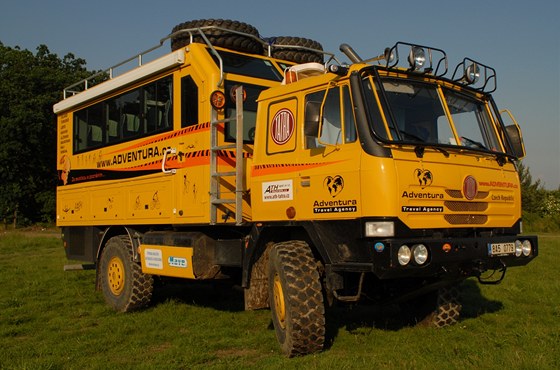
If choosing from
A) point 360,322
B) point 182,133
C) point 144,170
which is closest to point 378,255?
point 360,322

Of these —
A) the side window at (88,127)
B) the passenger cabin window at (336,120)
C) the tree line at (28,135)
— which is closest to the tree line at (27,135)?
the tree line at (28,135)

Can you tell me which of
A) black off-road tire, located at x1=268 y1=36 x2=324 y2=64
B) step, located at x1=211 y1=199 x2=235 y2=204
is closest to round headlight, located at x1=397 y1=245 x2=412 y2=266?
step, located at x1=211 y1=199 x2=235 y2=204

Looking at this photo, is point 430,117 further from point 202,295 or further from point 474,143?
point 202,295

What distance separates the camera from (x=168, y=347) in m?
7.09

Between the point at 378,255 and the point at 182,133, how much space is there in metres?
3.80

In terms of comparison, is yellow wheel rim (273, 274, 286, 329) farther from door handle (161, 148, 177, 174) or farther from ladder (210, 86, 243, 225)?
door handle (161, 148, 177, 174)

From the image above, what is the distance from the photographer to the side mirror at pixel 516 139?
712cm

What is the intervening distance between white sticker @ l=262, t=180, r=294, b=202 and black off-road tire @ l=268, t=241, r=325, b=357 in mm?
558

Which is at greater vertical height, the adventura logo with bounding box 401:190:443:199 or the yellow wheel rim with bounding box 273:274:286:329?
the adventura logo with bounding box 401:190:443:199

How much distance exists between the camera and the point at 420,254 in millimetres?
5668

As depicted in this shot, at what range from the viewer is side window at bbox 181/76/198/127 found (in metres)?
8.15

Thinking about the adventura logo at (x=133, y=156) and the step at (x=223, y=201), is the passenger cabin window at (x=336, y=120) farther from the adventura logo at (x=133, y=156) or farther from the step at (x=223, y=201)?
the adventura logo at (x=133, y=156)

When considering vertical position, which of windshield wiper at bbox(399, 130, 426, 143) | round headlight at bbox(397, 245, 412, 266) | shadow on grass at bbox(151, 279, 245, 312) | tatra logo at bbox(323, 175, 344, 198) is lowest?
shadow on grass at bbox(151, 279, 245, 312)

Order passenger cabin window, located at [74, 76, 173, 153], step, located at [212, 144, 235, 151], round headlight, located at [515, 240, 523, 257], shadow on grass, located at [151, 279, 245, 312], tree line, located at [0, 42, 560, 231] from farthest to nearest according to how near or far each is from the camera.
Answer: tree line, located at [0, 42, 560, 231], shadow on grass, located at [151, 279, 245, 312], passenger cabin window, located at [74, 76, 173, 153], step, located at [212, 144, 235, 151], round headlight, located at [515, 240, 523, 257]
